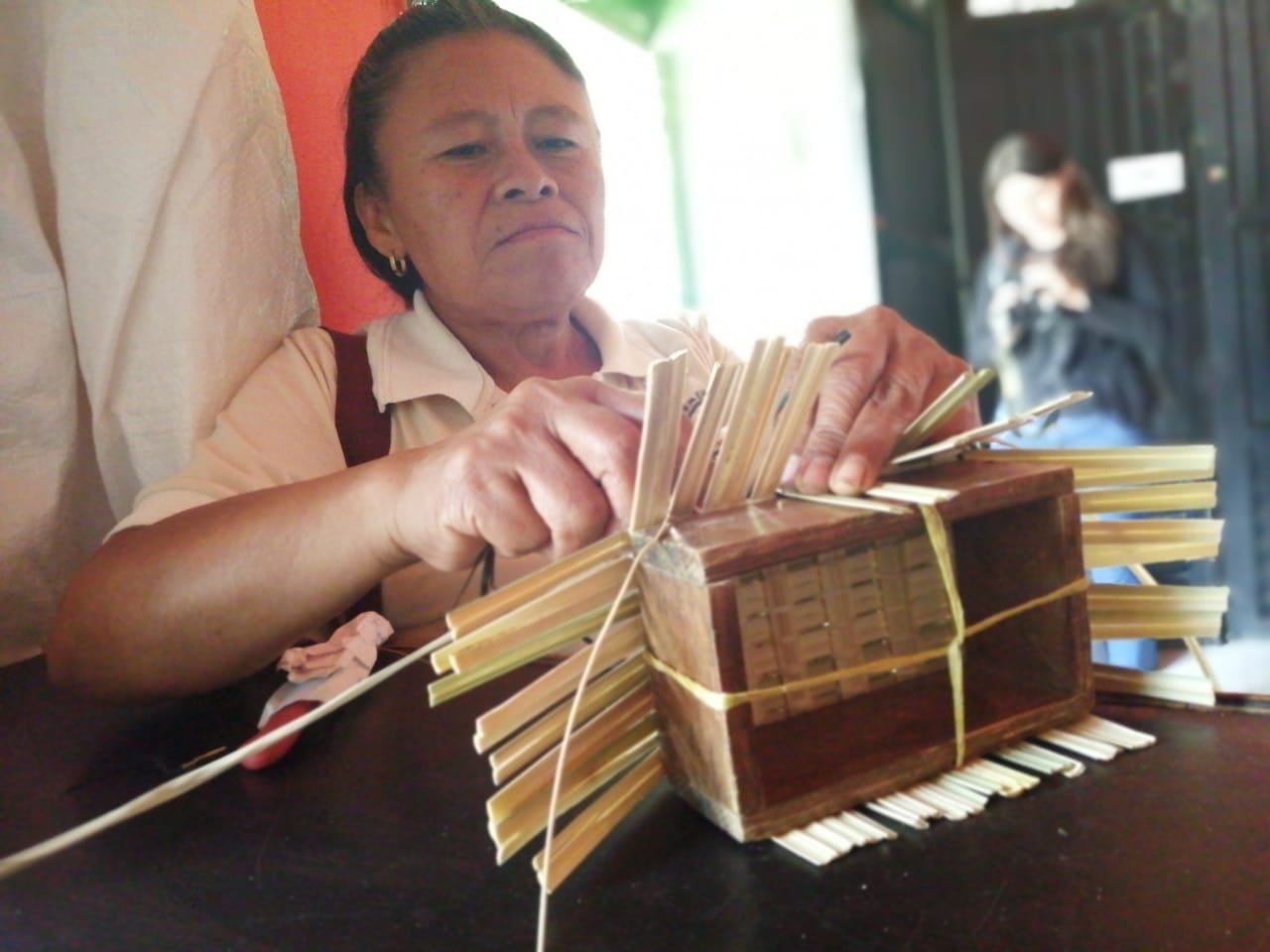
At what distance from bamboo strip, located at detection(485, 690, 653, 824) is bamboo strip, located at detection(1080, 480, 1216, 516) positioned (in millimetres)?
218

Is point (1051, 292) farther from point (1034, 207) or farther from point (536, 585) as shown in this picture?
point (536, 585)

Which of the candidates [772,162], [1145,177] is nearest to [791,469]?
[772,162]

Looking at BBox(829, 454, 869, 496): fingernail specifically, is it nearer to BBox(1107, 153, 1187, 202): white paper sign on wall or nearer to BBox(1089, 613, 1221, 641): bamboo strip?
BBox(1089, 613, 1221, 641): bamboo strip

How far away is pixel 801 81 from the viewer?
44.7 inches

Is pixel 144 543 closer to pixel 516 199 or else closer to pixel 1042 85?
pixel 516 199

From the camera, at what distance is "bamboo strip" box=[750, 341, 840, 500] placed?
0.35m

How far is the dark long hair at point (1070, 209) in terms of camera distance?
4.44 ft

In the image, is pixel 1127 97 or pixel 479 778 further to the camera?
pixel 1127 97

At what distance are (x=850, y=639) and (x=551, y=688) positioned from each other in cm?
11

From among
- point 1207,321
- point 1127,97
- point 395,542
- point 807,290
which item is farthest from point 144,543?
point 1207,321

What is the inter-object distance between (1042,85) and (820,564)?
134cm

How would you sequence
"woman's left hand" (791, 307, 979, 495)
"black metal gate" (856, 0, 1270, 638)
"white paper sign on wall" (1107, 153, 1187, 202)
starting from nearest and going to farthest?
1. "woman's left hand" (791, 307, 979, 495)
2. "black metal gate" (856, 0, 1270, 638)
3. "white paper sign on wall" (1107, 153, 1187, 202)

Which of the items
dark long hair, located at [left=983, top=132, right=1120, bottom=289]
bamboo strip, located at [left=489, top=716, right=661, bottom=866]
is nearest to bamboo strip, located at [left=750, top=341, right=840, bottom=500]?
bamboo strip, located at [left=489, top=716, right=661, bottom=866]

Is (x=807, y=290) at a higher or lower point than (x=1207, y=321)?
higher
